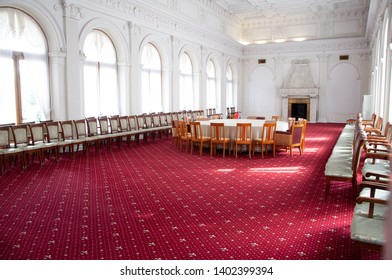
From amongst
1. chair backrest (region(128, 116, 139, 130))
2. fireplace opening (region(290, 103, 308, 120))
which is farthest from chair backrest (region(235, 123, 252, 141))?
fireplace opening (region(290, 103, 308, 120))

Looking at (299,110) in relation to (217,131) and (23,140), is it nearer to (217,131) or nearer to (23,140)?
(217,131)

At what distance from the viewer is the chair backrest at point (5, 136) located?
7.22m

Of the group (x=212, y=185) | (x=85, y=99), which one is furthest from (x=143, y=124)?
(x=212, y=185)

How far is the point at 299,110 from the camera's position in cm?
2164

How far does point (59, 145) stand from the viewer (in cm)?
806

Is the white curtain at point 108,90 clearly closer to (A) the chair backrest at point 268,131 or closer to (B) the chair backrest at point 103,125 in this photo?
(B) the chair backrest at point 103,125

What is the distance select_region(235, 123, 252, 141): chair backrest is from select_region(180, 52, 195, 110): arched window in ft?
24.1

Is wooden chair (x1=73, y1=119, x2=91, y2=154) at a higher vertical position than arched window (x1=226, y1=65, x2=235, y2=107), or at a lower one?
lower

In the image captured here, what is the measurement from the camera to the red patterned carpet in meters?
3.49

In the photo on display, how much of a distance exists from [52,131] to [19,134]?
0.88 metres

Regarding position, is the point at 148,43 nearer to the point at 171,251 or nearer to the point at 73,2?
the point at 73,2

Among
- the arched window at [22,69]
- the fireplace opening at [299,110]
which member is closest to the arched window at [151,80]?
the arched window at [22,69]

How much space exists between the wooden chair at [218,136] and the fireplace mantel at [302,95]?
514 inches

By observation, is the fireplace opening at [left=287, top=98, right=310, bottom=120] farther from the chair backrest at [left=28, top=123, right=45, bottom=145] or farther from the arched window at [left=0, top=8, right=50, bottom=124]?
the chair backrest at [left=28, top=123, right=45, bottom=145]
